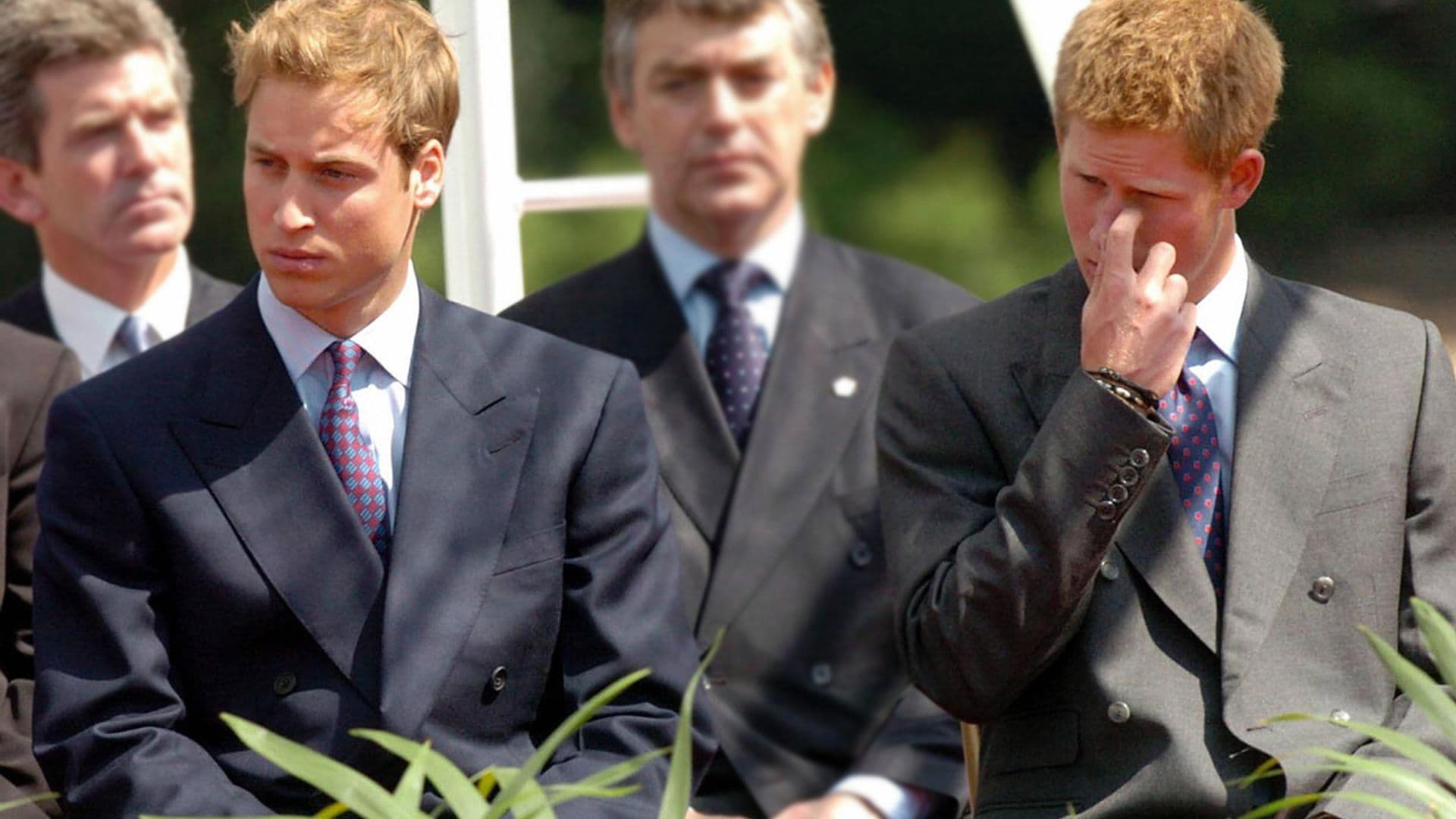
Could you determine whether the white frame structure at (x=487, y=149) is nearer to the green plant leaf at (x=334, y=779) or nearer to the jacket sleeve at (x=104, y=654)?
the jacket sleeve at (x=104, y=654)

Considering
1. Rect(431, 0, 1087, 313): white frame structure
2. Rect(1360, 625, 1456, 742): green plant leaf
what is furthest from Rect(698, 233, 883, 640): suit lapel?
Rect(1360, 625, 1456, 742): green plant leaf

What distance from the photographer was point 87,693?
2.72m

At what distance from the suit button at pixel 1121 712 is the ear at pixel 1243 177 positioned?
0.67 metres

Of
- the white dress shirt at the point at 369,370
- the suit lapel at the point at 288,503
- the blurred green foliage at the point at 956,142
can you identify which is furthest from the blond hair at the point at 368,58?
the blurred green foliage at the point at 956,142

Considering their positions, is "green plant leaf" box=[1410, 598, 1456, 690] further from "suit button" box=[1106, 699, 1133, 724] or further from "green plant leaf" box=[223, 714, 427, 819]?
"green plant leaf" box=[223, 714, 427, 819]

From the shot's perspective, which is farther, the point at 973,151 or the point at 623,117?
the point at 973,151

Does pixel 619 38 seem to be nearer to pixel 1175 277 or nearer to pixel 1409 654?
pixel 1175 277

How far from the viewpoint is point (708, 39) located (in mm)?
3977

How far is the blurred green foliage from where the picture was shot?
6.19m

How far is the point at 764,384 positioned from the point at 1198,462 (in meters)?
1.10

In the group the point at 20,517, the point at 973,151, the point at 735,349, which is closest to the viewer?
the point at 20,517

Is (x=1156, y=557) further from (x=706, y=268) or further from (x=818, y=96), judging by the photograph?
(x=818, y=96)

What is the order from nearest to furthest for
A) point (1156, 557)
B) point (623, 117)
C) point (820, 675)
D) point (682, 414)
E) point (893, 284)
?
point (1156, 557) < point (820, 675) < point (682, 414) < point (893, 284) < point (623, 117)

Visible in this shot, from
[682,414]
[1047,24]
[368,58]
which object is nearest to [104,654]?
[368,58]
